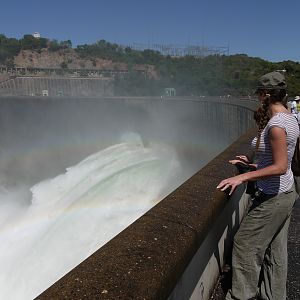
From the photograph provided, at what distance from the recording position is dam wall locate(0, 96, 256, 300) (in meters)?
1.71

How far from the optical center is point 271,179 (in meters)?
2.66

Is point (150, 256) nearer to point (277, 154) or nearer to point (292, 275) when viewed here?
point (277, 154)

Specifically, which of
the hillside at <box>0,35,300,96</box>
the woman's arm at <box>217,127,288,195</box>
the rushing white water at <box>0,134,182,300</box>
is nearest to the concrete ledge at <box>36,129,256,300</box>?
the woman's arm at <box>217,127,288,195</box>

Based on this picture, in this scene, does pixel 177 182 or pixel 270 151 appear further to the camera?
pixel 177 182

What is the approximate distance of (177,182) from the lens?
2197 cm

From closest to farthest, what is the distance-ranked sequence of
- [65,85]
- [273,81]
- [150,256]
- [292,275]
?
1. [150,256]
2. [273,81]
3. [292,275]
4. [65,85]

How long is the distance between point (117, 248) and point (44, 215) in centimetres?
1592

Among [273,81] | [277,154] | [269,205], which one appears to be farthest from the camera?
[269,205]

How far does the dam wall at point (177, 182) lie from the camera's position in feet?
5.62

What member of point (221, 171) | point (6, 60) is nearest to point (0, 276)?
point (221, 171)

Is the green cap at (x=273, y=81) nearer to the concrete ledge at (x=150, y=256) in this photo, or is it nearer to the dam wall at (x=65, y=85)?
the concrete ledge at (x=150, y=256)

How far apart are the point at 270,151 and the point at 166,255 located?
1.06 metres

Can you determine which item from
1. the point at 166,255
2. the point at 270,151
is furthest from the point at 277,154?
the point at 166,255

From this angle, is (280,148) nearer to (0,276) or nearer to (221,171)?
(221,171)
